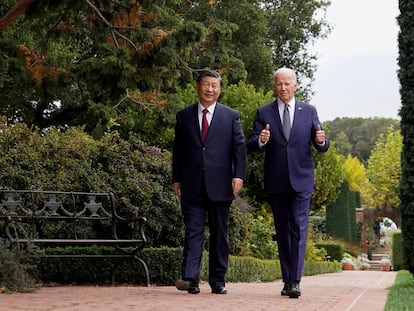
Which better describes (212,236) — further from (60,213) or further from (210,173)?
(60,213)

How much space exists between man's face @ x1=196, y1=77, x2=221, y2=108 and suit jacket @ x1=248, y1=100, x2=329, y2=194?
1.48 feet

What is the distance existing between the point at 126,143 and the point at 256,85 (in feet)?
62.4

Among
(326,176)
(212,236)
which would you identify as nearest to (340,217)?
(326,176)

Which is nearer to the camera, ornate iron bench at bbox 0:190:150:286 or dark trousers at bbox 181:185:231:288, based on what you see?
dark trousers at bbox 181:185:231:288

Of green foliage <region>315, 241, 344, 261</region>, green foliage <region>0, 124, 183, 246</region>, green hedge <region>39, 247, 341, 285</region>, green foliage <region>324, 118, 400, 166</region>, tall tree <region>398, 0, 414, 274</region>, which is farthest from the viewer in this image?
green foliage <region>324, 118, 400, 166</region>

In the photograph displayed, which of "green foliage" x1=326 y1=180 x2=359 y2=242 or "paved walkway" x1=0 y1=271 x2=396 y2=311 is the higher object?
"green foliage" x1=326 y1=180 x2=359 y2=242

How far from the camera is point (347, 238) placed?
1394 inches

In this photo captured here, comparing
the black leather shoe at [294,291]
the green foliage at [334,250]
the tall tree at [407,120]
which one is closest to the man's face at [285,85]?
the black leather shoe at [294,291]

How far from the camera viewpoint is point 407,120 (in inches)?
285

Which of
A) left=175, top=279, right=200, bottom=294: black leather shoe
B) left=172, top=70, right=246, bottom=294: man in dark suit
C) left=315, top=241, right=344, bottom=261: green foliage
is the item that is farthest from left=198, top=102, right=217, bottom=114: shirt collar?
left=315, top=241, right=344, bottom=261: green foliage

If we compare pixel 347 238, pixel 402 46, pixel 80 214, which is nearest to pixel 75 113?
pixel 80 214

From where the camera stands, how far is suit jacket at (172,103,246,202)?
6094 millimetres

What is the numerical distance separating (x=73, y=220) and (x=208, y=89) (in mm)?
3050

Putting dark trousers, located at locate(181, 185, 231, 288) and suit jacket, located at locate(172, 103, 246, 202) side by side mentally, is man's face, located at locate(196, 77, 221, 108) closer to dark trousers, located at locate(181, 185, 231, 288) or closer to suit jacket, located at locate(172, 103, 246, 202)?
suit jacket, located at locate(172, 103, 246, 202)
